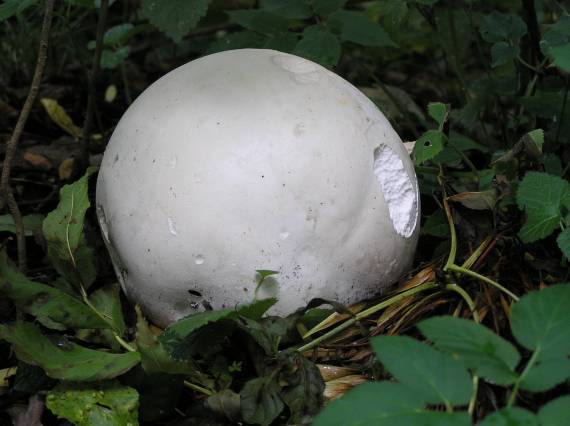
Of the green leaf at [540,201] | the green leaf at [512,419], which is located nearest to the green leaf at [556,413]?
the green leaf at [512,419]

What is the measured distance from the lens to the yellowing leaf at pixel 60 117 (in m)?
3.54

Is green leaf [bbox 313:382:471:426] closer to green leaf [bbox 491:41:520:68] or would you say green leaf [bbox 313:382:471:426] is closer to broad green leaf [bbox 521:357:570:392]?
broad green leaf [bbox 521:357:570:392]

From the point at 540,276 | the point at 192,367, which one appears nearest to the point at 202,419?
the point at 192,367

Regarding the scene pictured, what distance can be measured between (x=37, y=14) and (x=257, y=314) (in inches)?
109

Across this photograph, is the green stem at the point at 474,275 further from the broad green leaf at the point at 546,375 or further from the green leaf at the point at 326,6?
the green leaf at the point at 326,6

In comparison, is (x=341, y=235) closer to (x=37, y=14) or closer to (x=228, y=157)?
(x=228, y=157)

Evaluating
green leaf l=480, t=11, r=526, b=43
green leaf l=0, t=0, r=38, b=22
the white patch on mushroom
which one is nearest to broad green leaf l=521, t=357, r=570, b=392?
the white patch on mushroom

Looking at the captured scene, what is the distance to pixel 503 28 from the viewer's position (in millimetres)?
2672

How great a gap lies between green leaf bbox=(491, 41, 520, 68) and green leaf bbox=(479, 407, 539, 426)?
61.9 inches

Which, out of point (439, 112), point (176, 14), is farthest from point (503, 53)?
point (176, 14)

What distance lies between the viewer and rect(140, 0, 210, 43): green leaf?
254 centimetres

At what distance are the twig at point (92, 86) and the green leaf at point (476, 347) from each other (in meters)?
1.89

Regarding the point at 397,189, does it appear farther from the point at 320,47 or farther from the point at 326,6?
the point at 326,6

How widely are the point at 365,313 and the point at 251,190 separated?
466 millimetres
